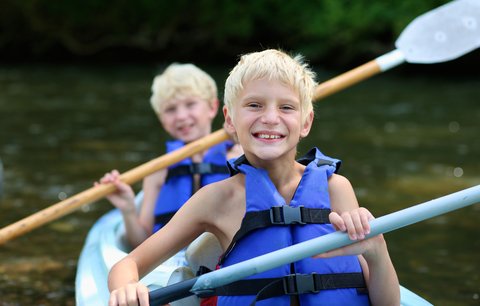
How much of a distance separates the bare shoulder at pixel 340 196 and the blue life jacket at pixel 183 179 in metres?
1.30

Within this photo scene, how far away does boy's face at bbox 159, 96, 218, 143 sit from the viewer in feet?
11.9

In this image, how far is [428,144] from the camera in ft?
25.2

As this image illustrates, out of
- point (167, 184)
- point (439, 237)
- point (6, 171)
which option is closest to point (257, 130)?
point (167, 184)

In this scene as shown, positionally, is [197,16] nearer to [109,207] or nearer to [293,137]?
[109,207]

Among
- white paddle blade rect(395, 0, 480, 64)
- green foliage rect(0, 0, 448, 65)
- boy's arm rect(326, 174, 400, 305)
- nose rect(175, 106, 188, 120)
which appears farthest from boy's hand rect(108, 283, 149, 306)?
green foliage rect(0, 0, 448, 65)

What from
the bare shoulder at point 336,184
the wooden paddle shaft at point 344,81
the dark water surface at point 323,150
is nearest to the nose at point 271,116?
the bare shoulder at point 336,184

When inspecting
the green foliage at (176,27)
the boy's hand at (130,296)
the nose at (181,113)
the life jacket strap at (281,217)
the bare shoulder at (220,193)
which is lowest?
the boy's hand at (130,296)

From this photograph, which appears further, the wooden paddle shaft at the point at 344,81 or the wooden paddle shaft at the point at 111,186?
the wooden paddle shaft at the point at 344,81

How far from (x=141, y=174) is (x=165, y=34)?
46.5 ft

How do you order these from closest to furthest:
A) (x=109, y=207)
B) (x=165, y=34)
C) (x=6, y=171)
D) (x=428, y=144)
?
1. (x=109, y=207)
2. (x=6, y=171)
3. (x=428, y=144)
4. (x=165, y=34)

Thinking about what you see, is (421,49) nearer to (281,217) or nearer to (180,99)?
(180,99)

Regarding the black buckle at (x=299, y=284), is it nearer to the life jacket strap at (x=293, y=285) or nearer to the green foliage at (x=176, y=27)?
the life jacket strap at (x=293, y=285)

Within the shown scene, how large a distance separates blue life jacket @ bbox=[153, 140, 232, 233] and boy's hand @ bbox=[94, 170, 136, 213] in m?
0.10

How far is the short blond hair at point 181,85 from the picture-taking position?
3605 mm
